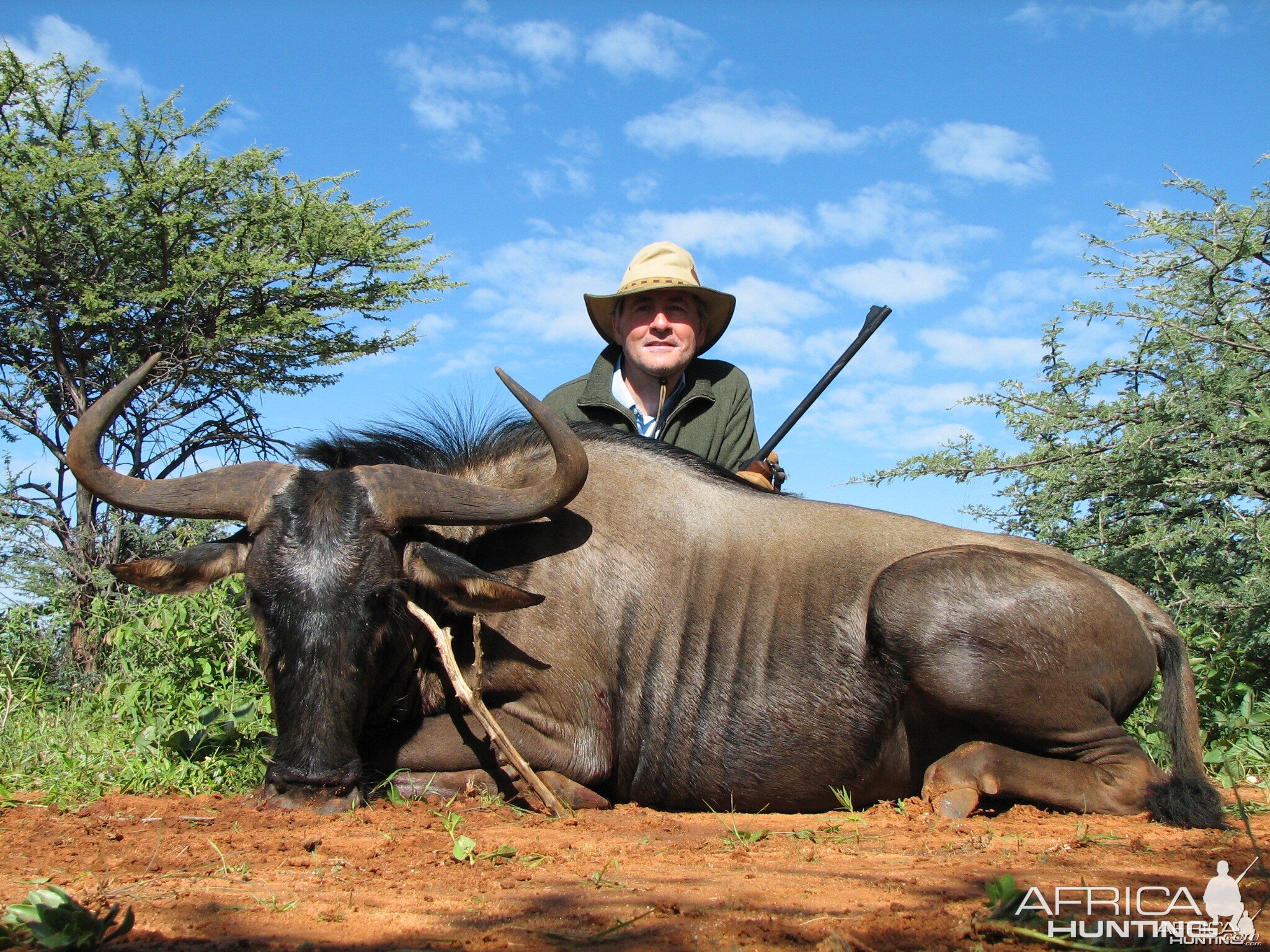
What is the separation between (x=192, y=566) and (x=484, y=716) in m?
1.52

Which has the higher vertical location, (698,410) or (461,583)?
(698,410)

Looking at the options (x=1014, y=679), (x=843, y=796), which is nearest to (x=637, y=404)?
(x=843, y=796)

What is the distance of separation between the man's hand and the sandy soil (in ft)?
8.47

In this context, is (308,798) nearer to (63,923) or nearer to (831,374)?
(63,923)

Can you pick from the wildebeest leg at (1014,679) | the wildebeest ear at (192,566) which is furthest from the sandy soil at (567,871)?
the wildebeest ear at (192,566)

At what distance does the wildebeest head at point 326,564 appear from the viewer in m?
4.05

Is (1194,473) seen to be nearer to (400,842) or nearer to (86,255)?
(400,842)

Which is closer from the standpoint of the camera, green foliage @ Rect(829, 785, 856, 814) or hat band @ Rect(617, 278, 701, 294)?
green foliage @ Rect(829, 785, 856, 814)

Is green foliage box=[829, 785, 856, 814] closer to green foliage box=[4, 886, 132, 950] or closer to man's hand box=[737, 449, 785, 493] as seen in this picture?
man's hand box=[737, 449, 785, 493]

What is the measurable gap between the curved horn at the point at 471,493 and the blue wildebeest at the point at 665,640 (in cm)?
1

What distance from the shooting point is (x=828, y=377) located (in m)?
7.97

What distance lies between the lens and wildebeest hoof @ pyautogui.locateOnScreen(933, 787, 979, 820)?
164 inches

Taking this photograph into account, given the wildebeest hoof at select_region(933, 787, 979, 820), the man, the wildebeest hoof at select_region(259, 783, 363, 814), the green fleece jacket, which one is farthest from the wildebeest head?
the man

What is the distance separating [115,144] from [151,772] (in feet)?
21.6
